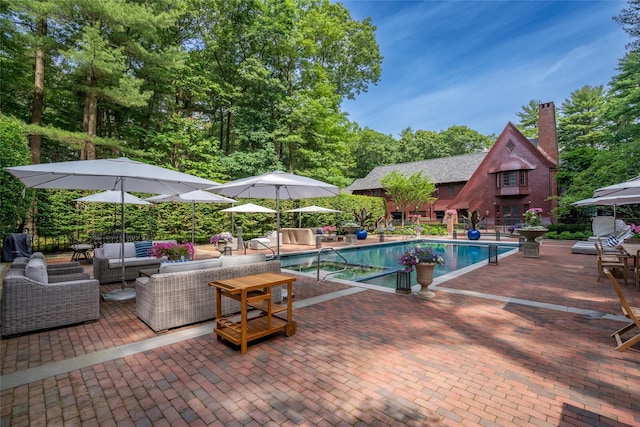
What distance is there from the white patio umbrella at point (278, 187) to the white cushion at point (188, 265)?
4.59 feet

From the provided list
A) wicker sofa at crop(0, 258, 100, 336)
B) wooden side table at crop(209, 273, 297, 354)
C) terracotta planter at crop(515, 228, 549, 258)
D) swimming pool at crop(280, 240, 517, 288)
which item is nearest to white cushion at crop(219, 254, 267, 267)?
wooden side table at crop(209, 273, 297, 354)

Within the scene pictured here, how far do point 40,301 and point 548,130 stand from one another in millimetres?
33924

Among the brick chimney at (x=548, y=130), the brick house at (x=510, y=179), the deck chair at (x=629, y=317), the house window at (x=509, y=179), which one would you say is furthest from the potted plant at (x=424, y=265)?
the brick chimney at (x=548, y=130)

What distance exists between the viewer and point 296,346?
12.1ft

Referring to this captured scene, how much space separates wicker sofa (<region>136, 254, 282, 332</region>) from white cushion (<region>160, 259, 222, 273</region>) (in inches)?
0.6

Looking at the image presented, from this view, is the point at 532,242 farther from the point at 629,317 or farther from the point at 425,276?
the point at 629,317

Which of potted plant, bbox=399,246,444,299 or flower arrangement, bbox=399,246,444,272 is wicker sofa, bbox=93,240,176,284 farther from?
potted plant, bbox=399,246,444,299

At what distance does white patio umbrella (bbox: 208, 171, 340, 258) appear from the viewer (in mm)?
5573

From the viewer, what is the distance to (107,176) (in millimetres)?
5324

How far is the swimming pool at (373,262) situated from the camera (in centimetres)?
848

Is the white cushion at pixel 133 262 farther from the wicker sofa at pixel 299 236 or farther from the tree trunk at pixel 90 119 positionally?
the wicker sofa at pixel 299 236

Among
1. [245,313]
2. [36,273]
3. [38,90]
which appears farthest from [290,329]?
[38,90]

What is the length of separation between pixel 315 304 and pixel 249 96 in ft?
62.0

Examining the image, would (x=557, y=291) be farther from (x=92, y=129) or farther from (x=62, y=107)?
(x=62, y=107)
